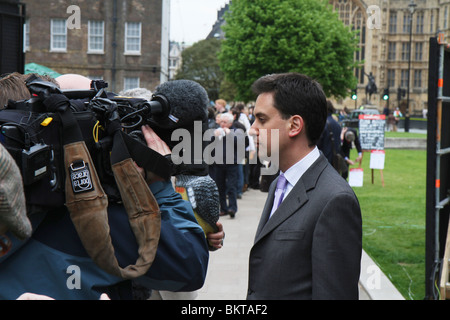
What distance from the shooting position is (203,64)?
61438 mm

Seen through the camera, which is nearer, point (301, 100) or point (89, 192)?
point (89, 192)

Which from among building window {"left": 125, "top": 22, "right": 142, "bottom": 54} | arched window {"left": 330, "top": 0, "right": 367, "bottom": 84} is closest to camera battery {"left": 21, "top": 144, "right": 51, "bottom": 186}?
building window {"left": 125, "top": 22, "right": 142, "bottom": 54}

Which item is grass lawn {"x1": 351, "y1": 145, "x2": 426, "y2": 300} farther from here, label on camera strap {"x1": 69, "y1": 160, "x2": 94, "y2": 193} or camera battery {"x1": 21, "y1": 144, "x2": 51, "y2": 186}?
camera battery {"x1": 21, "y1": 144, "x2": 51, "y2": 186}

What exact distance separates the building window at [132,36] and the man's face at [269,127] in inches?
1182

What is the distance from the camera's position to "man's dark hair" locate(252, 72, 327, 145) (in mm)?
2285

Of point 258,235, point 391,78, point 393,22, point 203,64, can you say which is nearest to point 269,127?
point 258,235

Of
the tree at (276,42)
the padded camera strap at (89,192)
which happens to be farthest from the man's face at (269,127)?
the tree at (276,42)

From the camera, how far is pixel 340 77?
4569 centimetres

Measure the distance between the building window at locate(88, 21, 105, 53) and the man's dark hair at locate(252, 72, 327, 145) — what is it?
2997 centimetres

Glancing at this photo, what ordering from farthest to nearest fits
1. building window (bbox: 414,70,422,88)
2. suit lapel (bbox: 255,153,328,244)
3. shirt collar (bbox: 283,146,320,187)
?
building window (bbox: 414,70,422,88) → shirt collar (bbox: 283,146,320,187) → suit lapel (bbox: 255,153,328,244)

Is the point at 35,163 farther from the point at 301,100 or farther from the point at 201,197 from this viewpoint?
the point at 301,100

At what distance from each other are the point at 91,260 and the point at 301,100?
3.39 ft

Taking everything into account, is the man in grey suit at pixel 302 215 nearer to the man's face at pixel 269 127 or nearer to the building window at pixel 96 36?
the man's face at pixel 269 127
